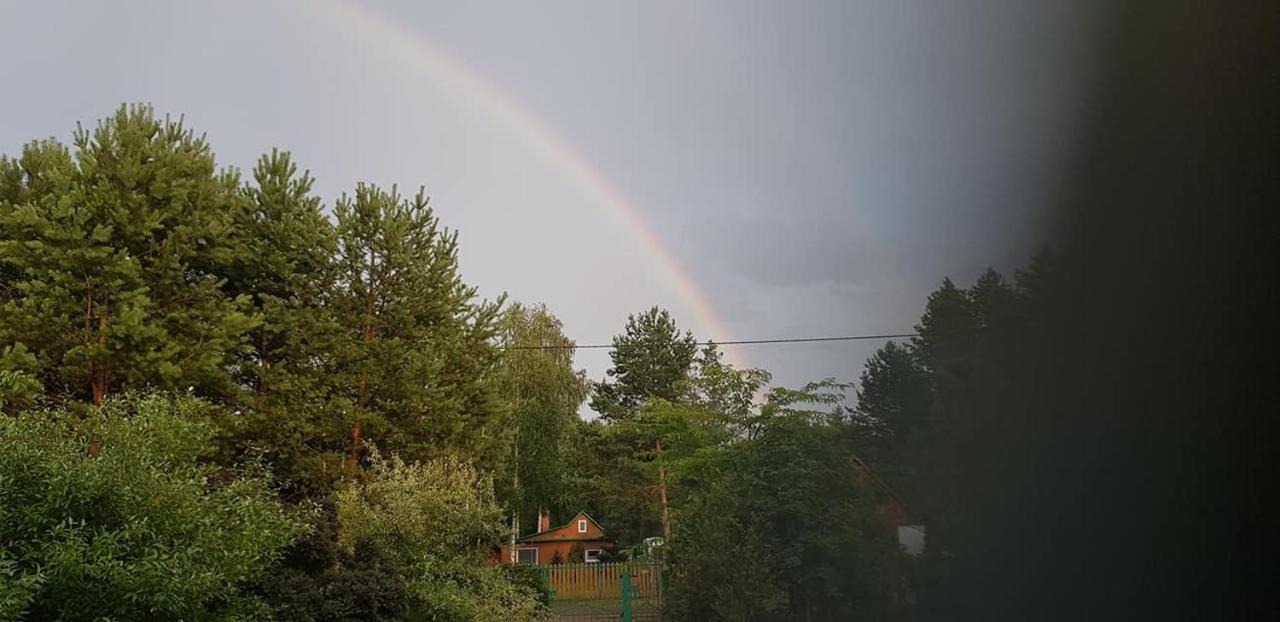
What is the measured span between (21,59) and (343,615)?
1044 centimetres

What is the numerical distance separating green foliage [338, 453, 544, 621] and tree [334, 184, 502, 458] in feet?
10.7

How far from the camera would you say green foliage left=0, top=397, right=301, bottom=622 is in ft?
13.1

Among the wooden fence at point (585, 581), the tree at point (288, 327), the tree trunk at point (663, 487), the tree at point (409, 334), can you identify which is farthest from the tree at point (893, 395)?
the wooden fence at point (585, 581)

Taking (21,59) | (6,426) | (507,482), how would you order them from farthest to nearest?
(507,482) → (21,59) → (6,426)

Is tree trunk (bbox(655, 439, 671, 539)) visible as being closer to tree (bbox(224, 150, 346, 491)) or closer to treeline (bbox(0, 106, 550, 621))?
treeline (bbox(0, 106, 550, 621))

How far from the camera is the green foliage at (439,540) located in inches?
290

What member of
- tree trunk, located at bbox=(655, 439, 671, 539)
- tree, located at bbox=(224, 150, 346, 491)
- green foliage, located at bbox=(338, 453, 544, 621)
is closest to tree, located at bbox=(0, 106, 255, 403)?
tree, located at bbox=(224, 150, 346, 491)

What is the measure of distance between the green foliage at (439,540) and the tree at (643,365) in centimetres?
1391

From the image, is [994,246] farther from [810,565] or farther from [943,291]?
[810,565]

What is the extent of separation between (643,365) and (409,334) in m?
11.6

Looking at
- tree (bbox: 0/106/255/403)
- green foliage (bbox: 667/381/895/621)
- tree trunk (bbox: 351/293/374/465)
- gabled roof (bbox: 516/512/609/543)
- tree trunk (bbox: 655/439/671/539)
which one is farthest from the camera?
gabled roof (bbox: 516/512/609/543)

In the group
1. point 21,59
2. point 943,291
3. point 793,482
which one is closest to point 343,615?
point 793,482

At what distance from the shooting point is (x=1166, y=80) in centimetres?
95

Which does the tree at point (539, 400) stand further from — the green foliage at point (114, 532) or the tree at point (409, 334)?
the green foliage at point (114, 532)
